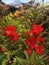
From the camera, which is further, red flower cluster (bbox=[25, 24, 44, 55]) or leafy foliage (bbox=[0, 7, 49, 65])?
red flower cluster (bbox=[25, 24, 44, 55])

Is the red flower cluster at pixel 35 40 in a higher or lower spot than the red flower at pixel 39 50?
higher

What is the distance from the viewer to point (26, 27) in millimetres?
3594

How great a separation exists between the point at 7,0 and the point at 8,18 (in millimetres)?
3262

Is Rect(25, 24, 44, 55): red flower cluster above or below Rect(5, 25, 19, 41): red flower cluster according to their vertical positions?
below

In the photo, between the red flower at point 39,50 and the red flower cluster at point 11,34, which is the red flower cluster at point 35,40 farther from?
the red flower cluster at point 11,34

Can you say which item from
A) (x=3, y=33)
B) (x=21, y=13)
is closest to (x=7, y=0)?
(x=21, y=13)

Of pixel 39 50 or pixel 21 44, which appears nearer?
pixel 39 50

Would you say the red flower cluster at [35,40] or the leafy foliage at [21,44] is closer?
the leafy foliage at [21,44]

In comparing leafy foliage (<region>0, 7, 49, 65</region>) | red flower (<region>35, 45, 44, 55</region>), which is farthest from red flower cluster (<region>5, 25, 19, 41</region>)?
red flower (<region>35, 45, 44, 55</region>)

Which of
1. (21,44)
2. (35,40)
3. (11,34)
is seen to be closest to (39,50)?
(35,40)

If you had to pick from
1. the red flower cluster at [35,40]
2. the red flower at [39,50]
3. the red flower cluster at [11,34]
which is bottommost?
the red flower at [39,50]

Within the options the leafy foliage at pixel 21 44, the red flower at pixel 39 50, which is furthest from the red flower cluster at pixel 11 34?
the red flower at pixel 39 50

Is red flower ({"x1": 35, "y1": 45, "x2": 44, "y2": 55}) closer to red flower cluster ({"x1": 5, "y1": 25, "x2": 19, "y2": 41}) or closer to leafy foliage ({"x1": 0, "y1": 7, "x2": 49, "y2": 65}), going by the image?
leafy foliage ({"x1": 0, "y1": 7, "x2": 49, "y2": 65})

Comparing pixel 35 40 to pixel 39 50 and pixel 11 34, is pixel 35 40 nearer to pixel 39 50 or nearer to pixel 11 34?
pixel 39 50
